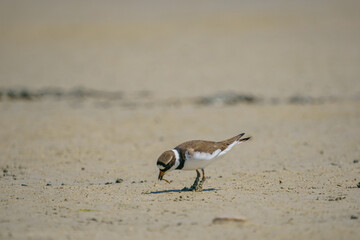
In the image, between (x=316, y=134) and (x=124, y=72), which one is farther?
(x=124, y=72)

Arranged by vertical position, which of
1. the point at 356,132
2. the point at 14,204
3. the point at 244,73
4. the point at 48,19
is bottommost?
the point at 14,204

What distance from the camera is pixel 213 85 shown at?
18.5 metres

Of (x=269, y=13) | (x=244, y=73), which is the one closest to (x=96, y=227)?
(x=244, y=73)

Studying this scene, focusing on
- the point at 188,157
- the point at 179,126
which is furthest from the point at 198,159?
the point at 179,126

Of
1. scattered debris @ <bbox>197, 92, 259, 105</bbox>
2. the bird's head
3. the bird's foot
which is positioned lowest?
the bird's foot

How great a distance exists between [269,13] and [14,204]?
1207 inches

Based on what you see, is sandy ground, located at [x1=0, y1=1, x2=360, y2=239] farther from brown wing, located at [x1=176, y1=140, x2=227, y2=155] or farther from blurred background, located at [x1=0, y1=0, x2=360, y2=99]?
brown wing, located at [x1=176, y1=140, x2=227, y2=155]

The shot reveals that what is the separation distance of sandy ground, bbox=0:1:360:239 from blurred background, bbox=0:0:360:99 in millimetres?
110

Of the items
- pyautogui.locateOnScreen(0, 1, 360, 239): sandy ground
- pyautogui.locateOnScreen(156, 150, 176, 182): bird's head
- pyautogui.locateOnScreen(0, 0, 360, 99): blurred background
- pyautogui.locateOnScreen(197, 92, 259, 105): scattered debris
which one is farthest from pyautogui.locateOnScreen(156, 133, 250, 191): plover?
pyautogui.locateOnScreen(0, 0, 360, 99): blurred background

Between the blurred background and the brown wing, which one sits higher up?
the blurred background

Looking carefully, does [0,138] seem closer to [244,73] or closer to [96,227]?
[96,227]

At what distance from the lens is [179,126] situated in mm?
12727

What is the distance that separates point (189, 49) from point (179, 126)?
13367 mm

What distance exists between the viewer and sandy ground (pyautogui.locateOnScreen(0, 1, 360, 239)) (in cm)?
597
